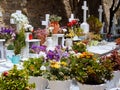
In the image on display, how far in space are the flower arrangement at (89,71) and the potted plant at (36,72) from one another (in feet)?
1.15

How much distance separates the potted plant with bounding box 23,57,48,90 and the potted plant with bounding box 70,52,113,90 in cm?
35

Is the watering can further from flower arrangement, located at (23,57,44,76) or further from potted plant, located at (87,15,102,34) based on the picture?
potted plant, located at (87,15,102,34)

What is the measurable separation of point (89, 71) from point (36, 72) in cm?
62

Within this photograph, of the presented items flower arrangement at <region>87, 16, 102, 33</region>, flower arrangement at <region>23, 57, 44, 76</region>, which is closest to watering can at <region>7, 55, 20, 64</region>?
flower arrangement at <region>23, 57, 44, 76</region>

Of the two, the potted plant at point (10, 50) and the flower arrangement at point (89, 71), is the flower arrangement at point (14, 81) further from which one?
the potted plant at point (10, 50)

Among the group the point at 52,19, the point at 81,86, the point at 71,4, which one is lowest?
the point at 81,86

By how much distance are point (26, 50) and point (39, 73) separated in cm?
232

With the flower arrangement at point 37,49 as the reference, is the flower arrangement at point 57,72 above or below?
below

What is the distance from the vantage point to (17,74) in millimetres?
2875

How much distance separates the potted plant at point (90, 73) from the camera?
133 inches

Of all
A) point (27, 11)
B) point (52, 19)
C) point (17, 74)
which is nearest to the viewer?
point (17, 74)

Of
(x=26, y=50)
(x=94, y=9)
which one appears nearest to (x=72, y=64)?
(x=26, y=50)

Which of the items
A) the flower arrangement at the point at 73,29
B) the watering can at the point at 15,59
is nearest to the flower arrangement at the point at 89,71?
the watering can at the point at 15,59

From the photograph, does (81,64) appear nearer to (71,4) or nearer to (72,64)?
(72,64)
